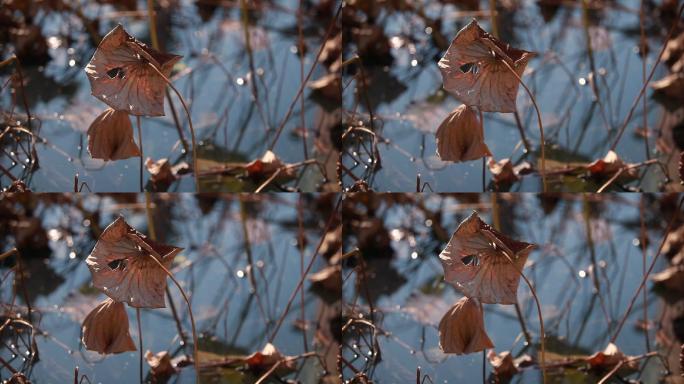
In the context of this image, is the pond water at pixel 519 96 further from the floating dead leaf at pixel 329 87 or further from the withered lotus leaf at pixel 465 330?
the withered lotus leaf at pixel 465 330

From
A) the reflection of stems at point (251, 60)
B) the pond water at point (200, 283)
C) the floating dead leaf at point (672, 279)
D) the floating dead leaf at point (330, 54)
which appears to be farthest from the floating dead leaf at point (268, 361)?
the floating dead leaf at point (672, 279)

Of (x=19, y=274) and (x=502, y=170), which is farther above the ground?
(x=502, y=170)

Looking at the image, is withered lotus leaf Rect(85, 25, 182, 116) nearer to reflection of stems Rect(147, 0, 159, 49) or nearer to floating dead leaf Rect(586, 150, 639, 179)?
reflection of stems Rect(147, 0, 159, 49)

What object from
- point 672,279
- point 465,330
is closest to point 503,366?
point 465,330

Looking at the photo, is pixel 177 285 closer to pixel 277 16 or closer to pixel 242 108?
pixel 242 108

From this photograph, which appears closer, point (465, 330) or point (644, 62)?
point (465, 330)

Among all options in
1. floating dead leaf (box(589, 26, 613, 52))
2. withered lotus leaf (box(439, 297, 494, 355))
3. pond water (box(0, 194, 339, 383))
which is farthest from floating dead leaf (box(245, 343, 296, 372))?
floating dead leaf (box(589, 26, 613, 52))

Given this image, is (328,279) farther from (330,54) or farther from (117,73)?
(117,73)
